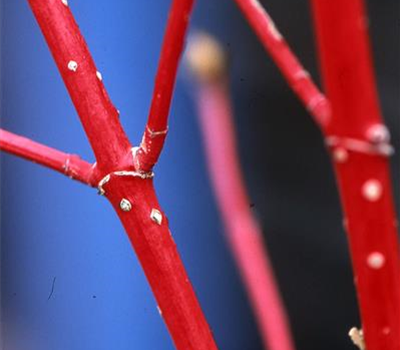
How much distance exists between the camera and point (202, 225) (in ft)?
2.08

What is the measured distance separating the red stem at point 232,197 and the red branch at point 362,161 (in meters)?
0.30

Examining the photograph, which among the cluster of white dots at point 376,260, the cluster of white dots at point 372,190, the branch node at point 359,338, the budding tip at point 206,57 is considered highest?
the budding tip at point 206,57

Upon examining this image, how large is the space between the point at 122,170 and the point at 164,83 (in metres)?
0.06

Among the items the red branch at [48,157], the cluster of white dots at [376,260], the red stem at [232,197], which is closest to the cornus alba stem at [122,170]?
the red branch at [48,157]

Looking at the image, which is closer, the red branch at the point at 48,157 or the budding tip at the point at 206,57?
the red branch at the point at 48,157

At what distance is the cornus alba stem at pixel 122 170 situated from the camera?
34 centimetres

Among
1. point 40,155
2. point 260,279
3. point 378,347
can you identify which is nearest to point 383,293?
point 378,347

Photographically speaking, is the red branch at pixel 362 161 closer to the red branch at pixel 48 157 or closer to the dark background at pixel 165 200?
the red branch at pixel 48 157

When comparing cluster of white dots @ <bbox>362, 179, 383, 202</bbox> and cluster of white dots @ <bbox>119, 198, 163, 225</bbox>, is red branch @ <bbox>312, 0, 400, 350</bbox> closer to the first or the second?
cluster of white dots @ <bbox>362, 179, 383, 202</bbox>

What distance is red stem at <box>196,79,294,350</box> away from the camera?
576mm

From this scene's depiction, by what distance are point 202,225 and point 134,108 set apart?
116 mm

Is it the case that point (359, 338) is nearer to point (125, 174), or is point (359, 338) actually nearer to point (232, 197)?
point (125, 174)

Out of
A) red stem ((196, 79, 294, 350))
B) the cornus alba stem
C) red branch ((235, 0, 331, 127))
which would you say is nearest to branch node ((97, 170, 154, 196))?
the cornus alba stem

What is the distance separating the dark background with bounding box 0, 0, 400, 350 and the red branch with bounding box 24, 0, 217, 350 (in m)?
0.27
